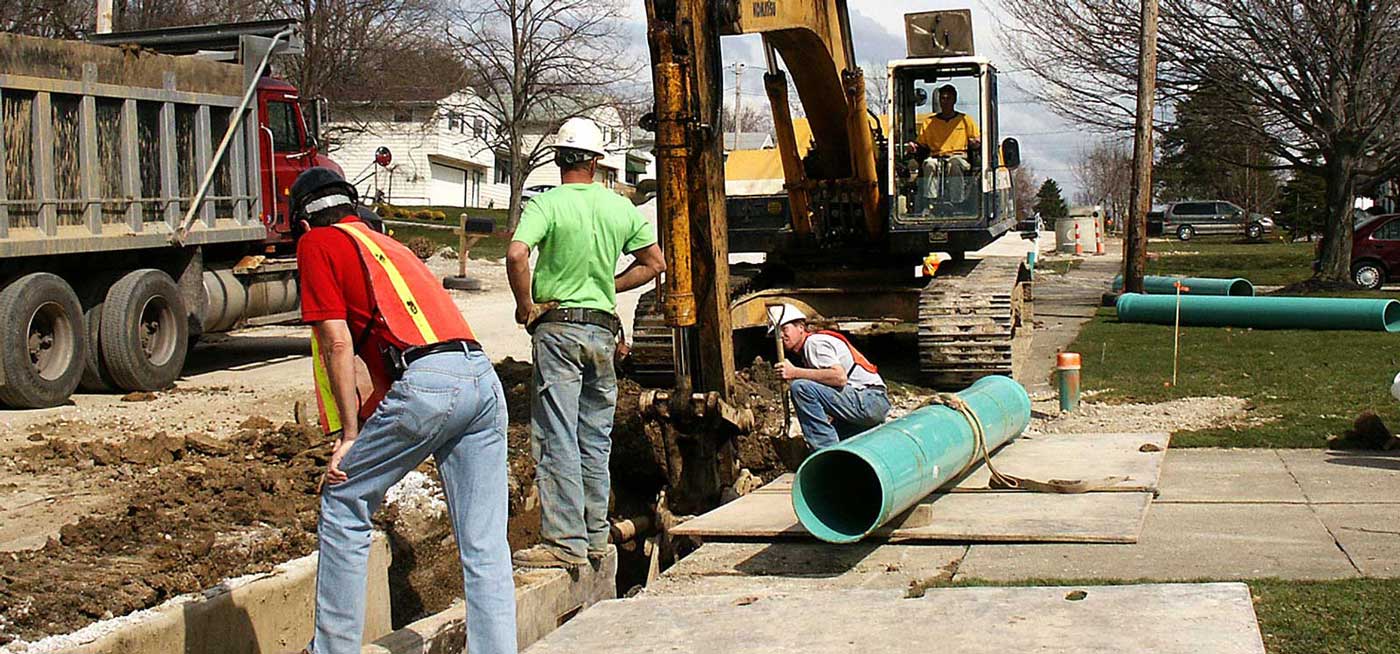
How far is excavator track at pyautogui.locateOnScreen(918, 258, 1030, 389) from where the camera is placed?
13.7 metres

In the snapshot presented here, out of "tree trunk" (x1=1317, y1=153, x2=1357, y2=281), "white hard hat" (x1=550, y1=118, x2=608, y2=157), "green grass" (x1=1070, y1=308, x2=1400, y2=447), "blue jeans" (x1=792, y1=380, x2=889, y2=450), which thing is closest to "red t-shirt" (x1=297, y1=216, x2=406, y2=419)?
"white hard hat" (x1=550, y1=118, x2=608, y2=157)

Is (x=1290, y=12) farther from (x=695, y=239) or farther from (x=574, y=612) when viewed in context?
(x=574, y=612)

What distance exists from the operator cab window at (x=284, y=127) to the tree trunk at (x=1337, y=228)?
59.7 ft

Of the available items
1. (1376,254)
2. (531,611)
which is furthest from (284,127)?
(1376,254)

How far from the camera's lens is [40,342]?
12.5 m

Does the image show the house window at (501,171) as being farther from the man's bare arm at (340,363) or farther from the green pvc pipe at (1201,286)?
the man's bare arm at (340,363)

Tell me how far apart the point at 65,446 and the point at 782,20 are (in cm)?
542

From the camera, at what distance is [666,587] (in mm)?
6781

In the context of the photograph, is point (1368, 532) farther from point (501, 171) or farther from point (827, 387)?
point (501, 171)

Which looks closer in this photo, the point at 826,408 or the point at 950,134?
the point at 826,408

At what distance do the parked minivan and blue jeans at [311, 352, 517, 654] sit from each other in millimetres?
58075

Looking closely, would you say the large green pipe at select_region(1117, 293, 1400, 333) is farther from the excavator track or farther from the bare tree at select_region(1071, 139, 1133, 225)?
the bare tree at select_region(1071, 139, 1133, 225)

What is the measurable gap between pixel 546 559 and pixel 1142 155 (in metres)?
17.8

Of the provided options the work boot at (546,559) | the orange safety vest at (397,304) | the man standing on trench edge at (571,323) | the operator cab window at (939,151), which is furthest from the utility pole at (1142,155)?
the orange safety vest at (397,304)
